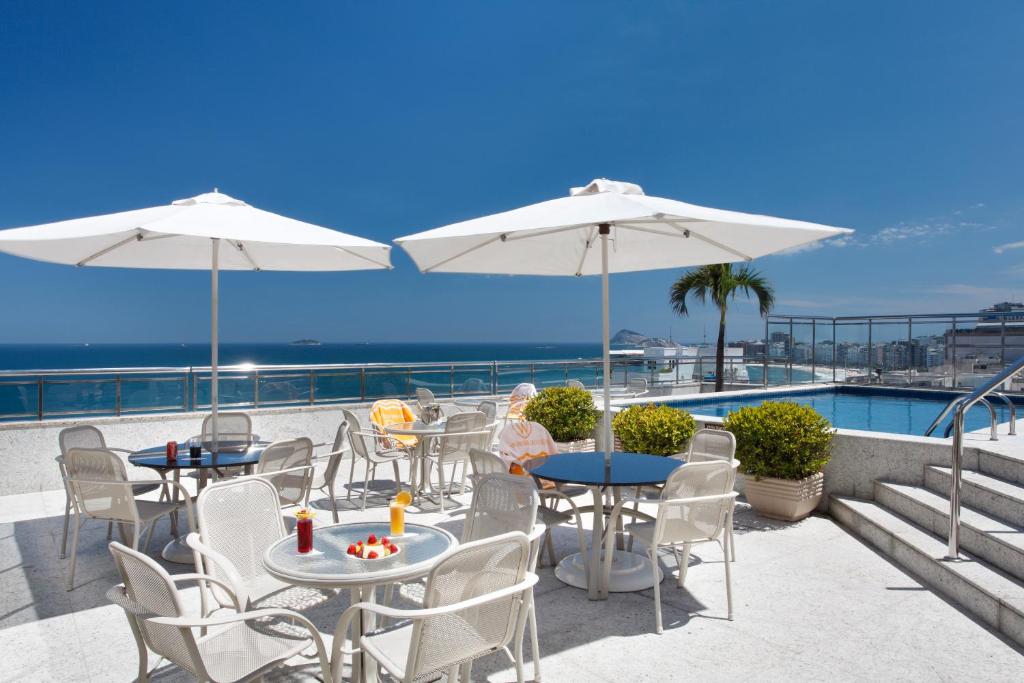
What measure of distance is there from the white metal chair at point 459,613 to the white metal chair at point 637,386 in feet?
33.1

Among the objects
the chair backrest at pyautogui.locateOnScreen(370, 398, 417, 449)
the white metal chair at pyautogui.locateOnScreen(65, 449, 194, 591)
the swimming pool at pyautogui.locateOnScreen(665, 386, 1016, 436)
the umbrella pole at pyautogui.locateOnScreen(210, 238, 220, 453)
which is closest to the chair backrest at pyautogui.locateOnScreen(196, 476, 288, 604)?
the white metal chair at pyautogui.locateOnScreen(65, 449, 194, 591)

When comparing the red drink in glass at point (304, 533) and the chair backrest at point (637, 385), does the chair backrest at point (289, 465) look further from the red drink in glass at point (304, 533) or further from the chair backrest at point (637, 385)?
the chair backrest at point (637, 385)

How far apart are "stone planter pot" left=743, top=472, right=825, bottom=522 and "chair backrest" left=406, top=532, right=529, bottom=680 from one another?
12.0ft

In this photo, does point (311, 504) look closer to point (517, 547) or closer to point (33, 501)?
point (33, 501)

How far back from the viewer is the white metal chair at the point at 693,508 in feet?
10.6

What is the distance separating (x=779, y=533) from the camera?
4844 mm

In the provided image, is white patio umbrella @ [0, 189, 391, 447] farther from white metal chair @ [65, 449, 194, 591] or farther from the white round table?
the white round table

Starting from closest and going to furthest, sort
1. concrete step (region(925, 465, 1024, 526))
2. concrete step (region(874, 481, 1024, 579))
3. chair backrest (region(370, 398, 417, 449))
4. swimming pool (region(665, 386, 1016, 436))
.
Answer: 1. concrete step (region(874, 481, 1024, 579))
2. concrete step (region(925, 465, 1024, 526))
3. chair backrest (region(370, 398, 417, 449))
4. swimming pool (region(665, 386, 1016, 436))

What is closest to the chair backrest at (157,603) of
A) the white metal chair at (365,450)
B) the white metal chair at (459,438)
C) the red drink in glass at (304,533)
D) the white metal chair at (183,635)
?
the white metal chair at (183,635)

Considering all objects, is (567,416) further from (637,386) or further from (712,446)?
(637,386)

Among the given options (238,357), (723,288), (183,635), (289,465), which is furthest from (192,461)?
(238,357)

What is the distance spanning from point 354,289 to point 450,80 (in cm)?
4885

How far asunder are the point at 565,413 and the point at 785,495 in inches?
95.3

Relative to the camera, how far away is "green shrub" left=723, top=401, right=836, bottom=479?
5.02 meters
